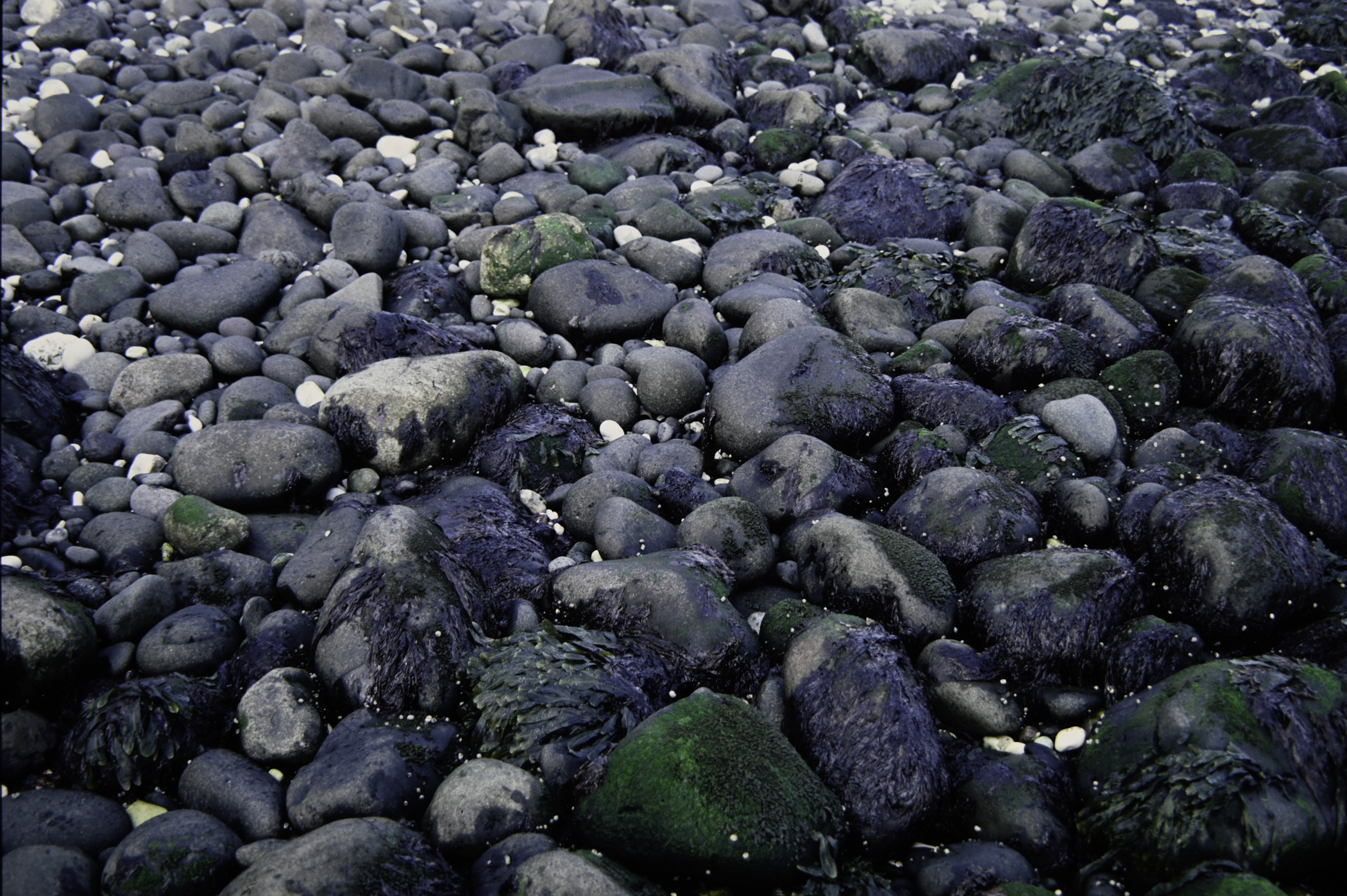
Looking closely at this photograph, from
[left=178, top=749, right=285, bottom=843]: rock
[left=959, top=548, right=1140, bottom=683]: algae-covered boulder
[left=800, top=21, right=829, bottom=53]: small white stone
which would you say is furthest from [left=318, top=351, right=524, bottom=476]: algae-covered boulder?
[left=800, top=21, right=829, bottom=53]: small white stone

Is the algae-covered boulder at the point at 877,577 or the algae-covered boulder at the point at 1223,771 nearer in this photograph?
the algae-covered boulder at the point at 1223,771

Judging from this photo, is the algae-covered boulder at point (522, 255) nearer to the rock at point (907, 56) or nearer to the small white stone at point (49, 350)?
the small white stone at point (49, 350)

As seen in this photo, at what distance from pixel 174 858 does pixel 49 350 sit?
4820 millimetres

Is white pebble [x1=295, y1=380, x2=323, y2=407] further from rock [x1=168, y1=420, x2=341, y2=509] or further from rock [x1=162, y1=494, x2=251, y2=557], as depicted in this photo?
rock [x1=162, y1=494, x2=251, y2=557]

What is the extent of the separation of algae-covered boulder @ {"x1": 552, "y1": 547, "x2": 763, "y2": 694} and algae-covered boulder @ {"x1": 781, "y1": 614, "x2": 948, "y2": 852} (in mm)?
304

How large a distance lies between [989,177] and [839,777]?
7.74 m

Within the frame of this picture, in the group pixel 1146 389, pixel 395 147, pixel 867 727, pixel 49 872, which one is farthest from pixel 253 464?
pixel 1146 389

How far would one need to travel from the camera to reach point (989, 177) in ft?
30.8

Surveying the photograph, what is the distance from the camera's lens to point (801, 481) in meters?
5.25

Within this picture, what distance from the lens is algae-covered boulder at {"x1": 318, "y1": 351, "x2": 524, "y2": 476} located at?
5598mm

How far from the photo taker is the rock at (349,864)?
9.97 feet

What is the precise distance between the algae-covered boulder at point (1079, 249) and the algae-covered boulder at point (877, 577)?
386cm

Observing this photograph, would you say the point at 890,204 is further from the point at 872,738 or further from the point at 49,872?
the point at 49,872

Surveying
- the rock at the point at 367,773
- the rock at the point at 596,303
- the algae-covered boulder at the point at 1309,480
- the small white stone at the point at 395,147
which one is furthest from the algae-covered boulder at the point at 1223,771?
the small white stone at the point at 395,147
